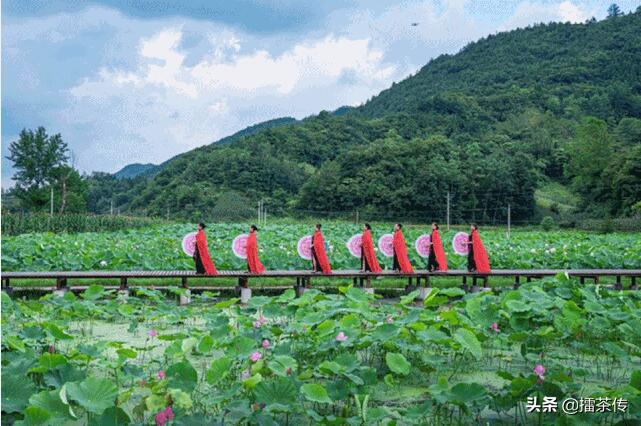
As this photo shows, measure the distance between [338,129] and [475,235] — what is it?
33.8m

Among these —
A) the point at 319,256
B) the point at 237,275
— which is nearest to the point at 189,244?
the point at 237,275

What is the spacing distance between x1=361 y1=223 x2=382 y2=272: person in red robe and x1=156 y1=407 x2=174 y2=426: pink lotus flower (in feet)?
22.8

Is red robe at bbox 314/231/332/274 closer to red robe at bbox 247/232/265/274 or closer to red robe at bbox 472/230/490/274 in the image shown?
red robe at bbox 247/232/265/274

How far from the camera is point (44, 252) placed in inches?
412

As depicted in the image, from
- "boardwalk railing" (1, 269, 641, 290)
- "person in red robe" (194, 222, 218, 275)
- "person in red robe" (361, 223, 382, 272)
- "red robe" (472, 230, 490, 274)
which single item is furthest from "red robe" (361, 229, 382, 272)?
"person in red robe" (194, 222, 218, 275)

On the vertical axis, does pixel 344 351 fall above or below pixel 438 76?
below

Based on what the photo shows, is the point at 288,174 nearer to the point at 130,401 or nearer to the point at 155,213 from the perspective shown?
the point at 155,213

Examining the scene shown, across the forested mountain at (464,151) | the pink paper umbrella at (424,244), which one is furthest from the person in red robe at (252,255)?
the forested mountain at (464,151)

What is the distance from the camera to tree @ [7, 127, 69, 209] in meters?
30.5

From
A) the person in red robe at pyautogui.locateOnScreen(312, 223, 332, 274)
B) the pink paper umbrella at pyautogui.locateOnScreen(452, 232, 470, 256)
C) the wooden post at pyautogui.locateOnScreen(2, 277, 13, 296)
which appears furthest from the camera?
the pink paper umbrella at pyautogui.locateOnScreen(452, 232, 470, 256)

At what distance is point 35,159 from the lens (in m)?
30.9

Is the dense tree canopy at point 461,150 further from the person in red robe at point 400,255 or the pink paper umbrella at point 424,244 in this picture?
the person in red robe at point 400,255

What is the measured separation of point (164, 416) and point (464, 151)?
33.8 m

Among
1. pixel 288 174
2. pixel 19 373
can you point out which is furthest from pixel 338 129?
pixel 19 373
